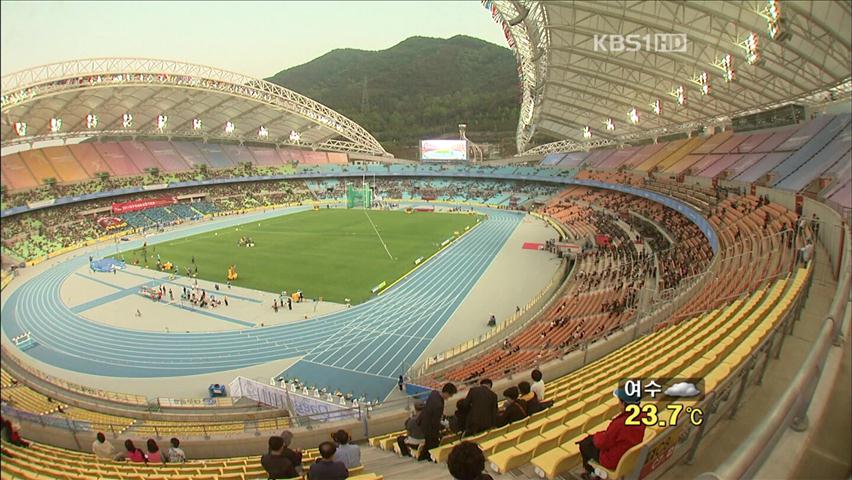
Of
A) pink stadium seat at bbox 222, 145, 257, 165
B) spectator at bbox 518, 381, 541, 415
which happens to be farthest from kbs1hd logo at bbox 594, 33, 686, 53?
pink stadium seat at bbox 222, 145, 257, 165

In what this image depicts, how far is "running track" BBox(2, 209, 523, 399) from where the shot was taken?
17.8 m

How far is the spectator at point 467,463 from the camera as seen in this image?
3.35m

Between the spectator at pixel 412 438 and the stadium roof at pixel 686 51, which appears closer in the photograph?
the spectator at pixel 412 438

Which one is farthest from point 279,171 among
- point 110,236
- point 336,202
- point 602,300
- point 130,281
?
point 602,300

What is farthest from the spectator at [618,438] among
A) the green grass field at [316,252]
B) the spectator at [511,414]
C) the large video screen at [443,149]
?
the large video screen at [443,149]

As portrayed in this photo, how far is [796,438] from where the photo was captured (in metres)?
3.34

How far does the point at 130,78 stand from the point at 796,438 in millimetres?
50080

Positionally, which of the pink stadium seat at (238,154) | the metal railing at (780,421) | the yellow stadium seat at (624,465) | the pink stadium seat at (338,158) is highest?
the pink stadium seat at (338,158)

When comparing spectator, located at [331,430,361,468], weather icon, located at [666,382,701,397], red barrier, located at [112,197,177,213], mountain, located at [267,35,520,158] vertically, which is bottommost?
spectator, located at [331,430,361,468]

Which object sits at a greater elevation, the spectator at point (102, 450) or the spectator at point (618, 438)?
the spectator at point (618, 438)

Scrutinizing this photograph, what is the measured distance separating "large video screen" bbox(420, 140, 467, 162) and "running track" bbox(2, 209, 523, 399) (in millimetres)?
49736

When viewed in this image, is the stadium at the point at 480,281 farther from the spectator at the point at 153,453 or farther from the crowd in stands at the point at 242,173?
the crowd in stands at the point at 242,173

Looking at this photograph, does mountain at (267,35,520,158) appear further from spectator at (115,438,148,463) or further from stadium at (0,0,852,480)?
spectator at (115,438,148,463)

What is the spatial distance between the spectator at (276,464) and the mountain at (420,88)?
359 ft
